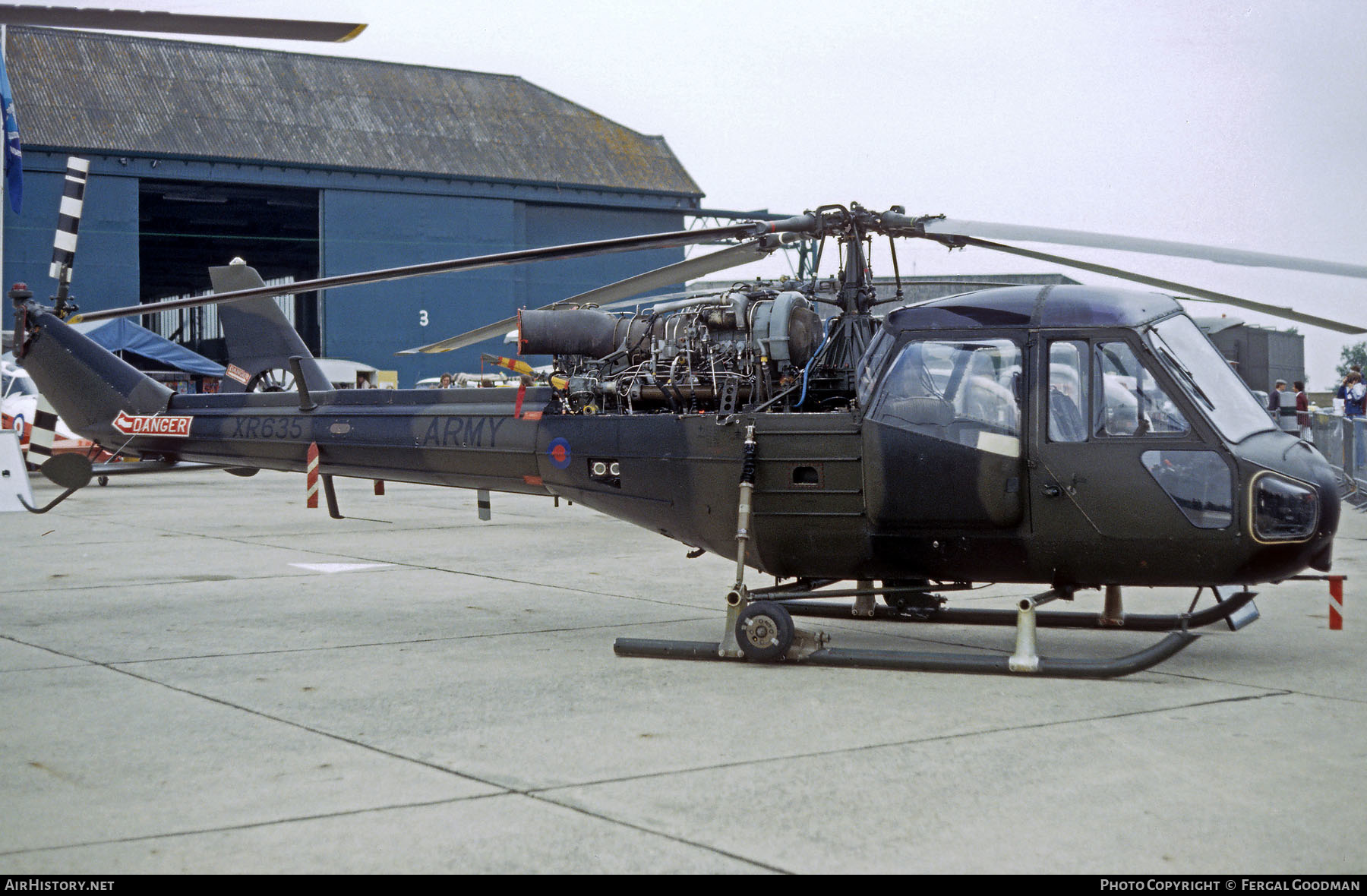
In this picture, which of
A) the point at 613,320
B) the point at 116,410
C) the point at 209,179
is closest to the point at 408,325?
the point at 209,179

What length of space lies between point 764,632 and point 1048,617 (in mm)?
1875

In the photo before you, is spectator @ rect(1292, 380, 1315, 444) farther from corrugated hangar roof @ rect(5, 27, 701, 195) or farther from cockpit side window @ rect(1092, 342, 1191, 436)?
corrugated hangar roof @ rect(5, 27, 701, 195)

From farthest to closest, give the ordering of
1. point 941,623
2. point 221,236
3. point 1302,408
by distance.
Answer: point 221,236 < point 1302,408 < point 941,623

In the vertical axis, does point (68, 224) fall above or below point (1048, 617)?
above

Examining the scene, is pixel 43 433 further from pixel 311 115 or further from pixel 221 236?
pixel 311 115

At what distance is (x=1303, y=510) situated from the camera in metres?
6.09

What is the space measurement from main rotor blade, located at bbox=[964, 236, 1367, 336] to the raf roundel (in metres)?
2.80

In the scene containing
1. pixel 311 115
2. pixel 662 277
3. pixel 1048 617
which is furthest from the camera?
pixel 311 115

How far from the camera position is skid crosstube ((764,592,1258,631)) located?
6.81 metres

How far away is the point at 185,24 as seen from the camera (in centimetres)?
366

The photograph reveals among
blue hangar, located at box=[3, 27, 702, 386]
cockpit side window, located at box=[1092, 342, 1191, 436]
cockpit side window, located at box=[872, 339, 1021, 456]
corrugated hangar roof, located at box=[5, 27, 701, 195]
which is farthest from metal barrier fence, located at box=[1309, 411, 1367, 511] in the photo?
corrugated hangar roof, located at box=[5, 27, 701, 195]

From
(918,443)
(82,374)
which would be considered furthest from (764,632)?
(82,374)

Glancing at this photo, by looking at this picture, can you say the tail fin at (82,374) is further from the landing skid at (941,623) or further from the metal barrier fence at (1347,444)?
the metal barrier fence at (1347,444)

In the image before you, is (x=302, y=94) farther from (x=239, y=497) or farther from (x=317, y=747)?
(x=317, y=747)
